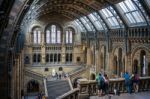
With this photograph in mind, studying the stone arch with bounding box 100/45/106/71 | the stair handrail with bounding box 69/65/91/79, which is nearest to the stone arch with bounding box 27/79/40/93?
the stair handrail with bounding box 69/65/91/79

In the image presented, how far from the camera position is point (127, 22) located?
31141mm

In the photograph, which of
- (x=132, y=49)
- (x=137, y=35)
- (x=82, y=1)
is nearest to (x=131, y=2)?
(x=137, y=35)

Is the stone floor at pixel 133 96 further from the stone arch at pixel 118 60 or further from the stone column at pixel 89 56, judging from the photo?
the stone column at pixel 89 56

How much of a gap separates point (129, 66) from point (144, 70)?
7.53ft

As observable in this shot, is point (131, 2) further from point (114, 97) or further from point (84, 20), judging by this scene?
point (84, 20)

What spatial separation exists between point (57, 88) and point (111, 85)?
85.6ft

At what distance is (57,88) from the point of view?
40.5m

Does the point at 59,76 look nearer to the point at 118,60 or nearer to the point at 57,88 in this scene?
the point at 57,88

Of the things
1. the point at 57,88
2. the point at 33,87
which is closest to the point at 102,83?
the point at 57,88

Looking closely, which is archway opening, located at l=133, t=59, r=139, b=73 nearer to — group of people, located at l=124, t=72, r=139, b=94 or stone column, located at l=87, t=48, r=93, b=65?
group of people, located at l=124, t=72, r=139, b=94

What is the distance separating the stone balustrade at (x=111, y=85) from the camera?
45.7 ft

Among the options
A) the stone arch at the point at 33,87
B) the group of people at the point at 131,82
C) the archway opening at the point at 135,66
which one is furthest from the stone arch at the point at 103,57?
the group of people at the point at 131,82

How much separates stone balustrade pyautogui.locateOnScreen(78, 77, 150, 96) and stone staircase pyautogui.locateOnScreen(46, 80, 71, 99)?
72.5ft

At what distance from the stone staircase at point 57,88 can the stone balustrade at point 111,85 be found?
22091 mm
